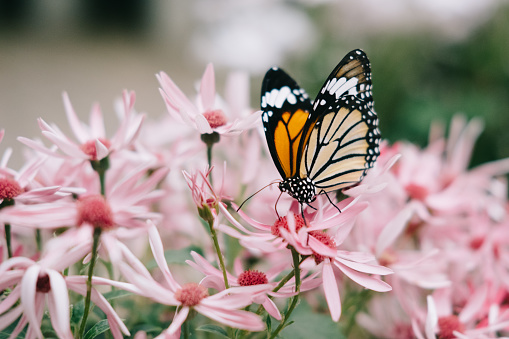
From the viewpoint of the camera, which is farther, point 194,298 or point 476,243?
point 476,243

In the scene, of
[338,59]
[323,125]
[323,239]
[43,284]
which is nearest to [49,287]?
[43,284]

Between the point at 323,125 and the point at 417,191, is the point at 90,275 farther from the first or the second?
the point at 417,191

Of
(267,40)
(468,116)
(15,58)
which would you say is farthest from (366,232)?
(15,58)

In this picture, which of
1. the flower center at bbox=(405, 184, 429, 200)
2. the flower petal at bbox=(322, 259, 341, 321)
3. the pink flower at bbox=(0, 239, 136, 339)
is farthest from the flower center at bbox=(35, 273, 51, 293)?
the flower center at bbox=(405, 184, 429, 200)

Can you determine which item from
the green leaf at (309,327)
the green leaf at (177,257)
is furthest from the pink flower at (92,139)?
the green leaf at (309,327)

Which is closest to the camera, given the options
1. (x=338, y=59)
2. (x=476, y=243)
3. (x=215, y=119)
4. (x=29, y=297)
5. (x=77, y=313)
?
(x=29, y=297)

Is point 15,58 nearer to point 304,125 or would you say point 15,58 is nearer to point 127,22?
point 127,22

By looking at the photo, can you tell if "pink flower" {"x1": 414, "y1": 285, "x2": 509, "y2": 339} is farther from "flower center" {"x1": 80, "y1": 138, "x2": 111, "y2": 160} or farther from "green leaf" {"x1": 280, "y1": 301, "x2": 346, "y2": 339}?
"flower center" {"x1": 80, "y1": 138, "x2": 111, "y2": 160}
